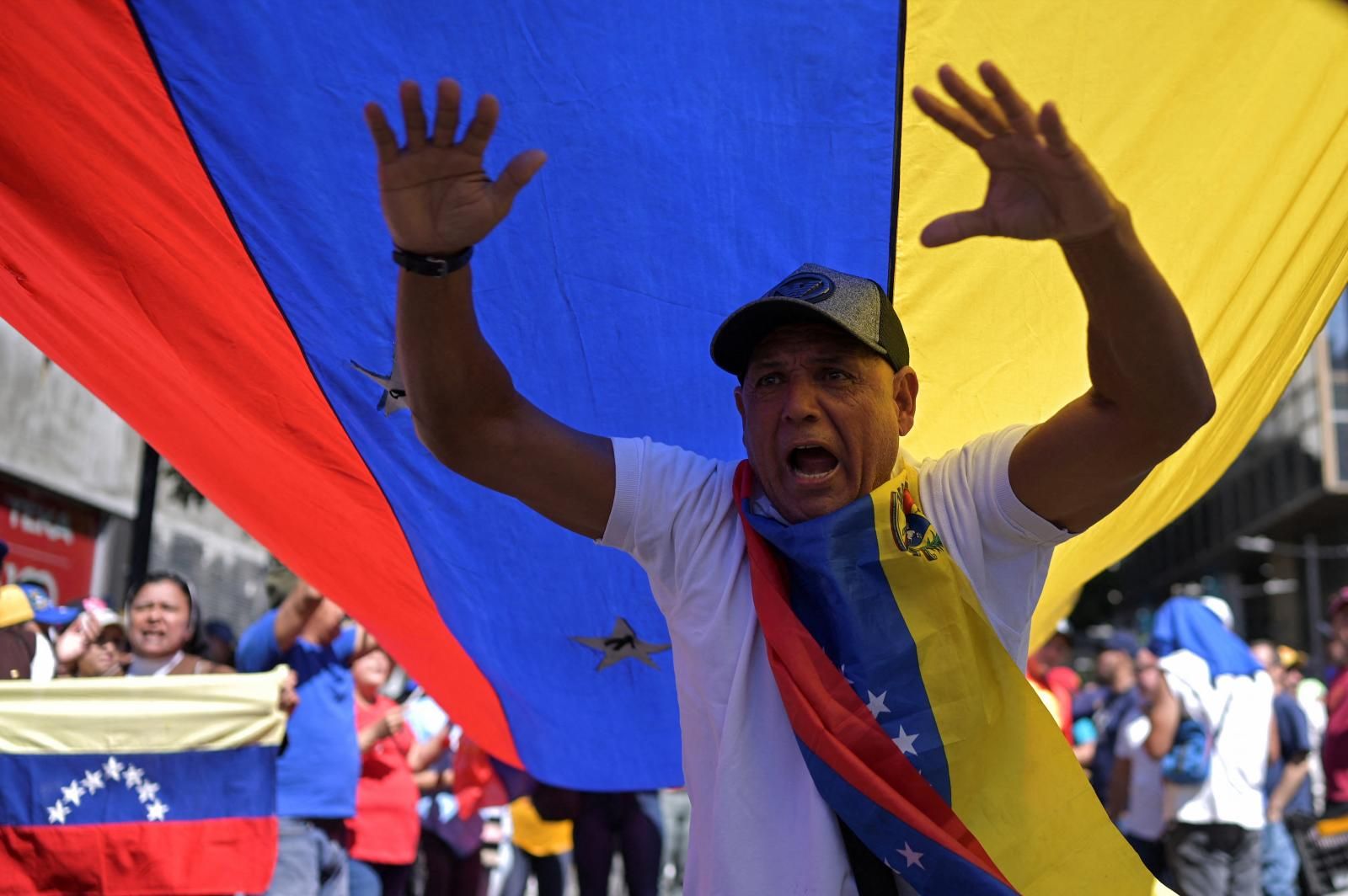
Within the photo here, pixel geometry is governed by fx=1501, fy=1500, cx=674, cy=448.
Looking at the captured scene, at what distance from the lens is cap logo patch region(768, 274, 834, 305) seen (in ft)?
8.11

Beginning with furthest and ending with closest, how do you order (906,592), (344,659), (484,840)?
(484,840) < (344,659) < (906,592)

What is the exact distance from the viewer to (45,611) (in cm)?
689

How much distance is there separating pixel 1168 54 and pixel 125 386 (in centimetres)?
272

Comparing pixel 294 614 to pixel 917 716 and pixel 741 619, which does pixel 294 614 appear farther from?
pixel 917 716

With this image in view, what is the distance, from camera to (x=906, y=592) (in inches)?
92.7

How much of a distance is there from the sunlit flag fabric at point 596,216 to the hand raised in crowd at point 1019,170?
3.46 ft

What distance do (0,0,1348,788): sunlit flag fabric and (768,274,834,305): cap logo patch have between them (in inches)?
29.6

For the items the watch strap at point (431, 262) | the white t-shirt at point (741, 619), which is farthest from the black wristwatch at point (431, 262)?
the white t-shirt at point (741, 619)

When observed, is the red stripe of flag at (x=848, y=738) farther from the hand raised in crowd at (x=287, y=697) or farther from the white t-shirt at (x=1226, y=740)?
the white t-shirt at (x=1226, y=740)

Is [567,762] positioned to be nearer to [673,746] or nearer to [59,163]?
[673,746]

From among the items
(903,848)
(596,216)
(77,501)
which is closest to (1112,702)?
(596,216)

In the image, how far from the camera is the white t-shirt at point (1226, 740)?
24.4 feet

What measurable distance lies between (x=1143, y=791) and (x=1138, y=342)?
22.1 ft

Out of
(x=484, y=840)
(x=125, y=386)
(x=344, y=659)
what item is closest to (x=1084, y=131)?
(x=125, y=386)
